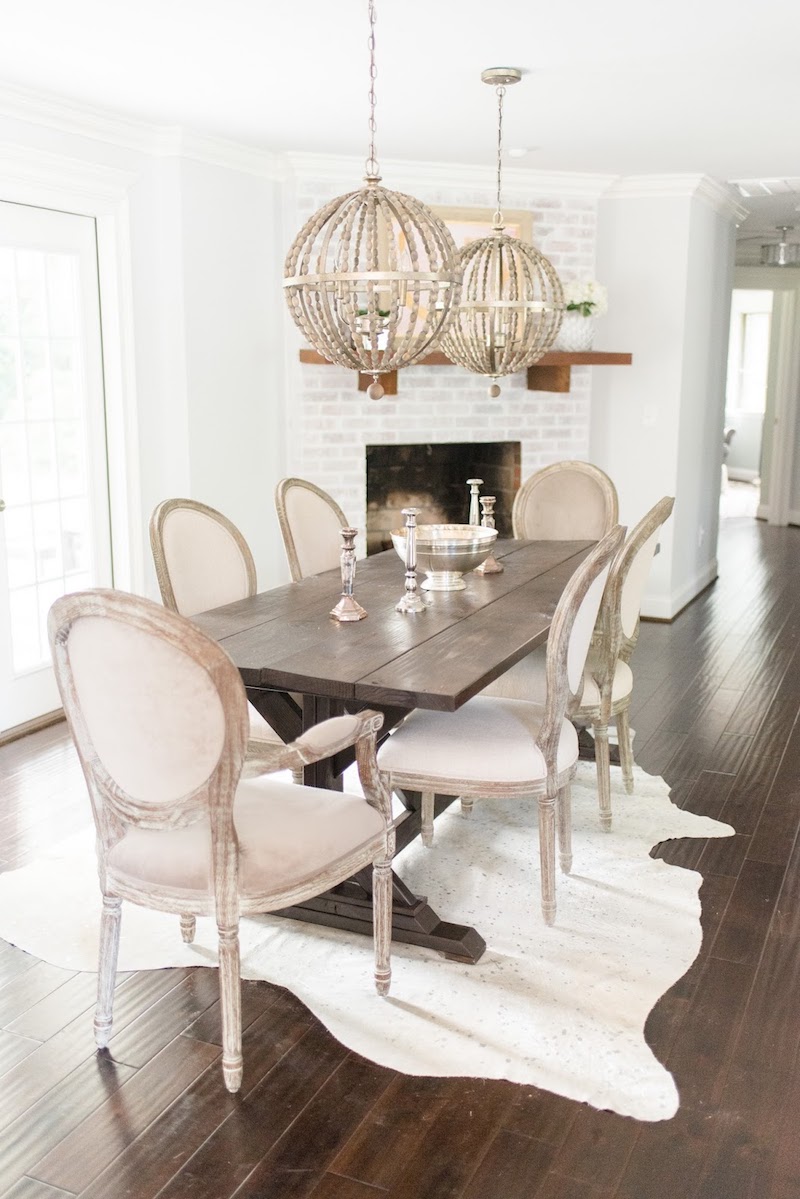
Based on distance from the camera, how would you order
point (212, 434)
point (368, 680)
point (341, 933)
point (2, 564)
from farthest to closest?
point (212, 434), point (2, 564), point (341, 933), point (368, 680)

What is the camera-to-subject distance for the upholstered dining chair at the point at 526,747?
2.81 m


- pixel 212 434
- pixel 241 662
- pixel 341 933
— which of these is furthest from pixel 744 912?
pixel 212 434

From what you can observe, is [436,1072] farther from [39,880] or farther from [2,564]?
[2,564]

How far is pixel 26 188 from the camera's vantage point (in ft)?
13.8

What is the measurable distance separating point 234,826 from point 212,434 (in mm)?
3378

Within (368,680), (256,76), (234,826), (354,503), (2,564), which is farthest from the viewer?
(354,503)

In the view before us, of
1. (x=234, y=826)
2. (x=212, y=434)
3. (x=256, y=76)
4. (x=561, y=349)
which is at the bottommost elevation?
(x=234, y=826)

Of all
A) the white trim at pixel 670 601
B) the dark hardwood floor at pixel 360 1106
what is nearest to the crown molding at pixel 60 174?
the dark hardwood floor at pixel 360 1106

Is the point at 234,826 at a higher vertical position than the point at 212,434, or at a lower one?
lower

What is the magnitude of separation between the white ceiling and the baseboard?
2.41 meters

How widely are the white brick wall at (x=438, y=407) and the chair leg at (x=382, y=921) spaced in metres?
3.50

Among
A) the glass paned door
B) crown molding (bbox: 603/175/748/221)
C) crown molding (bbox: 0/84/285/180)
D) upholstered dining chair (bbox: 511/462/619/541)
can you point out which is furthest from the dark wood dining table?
crown molding (bbox: 603/175/748/221)

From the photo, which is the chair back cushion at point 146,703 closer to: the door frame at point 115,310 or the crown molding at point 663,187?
the door frame at point 115,310

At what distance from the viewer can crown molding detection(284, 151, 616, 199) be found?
550 cm
